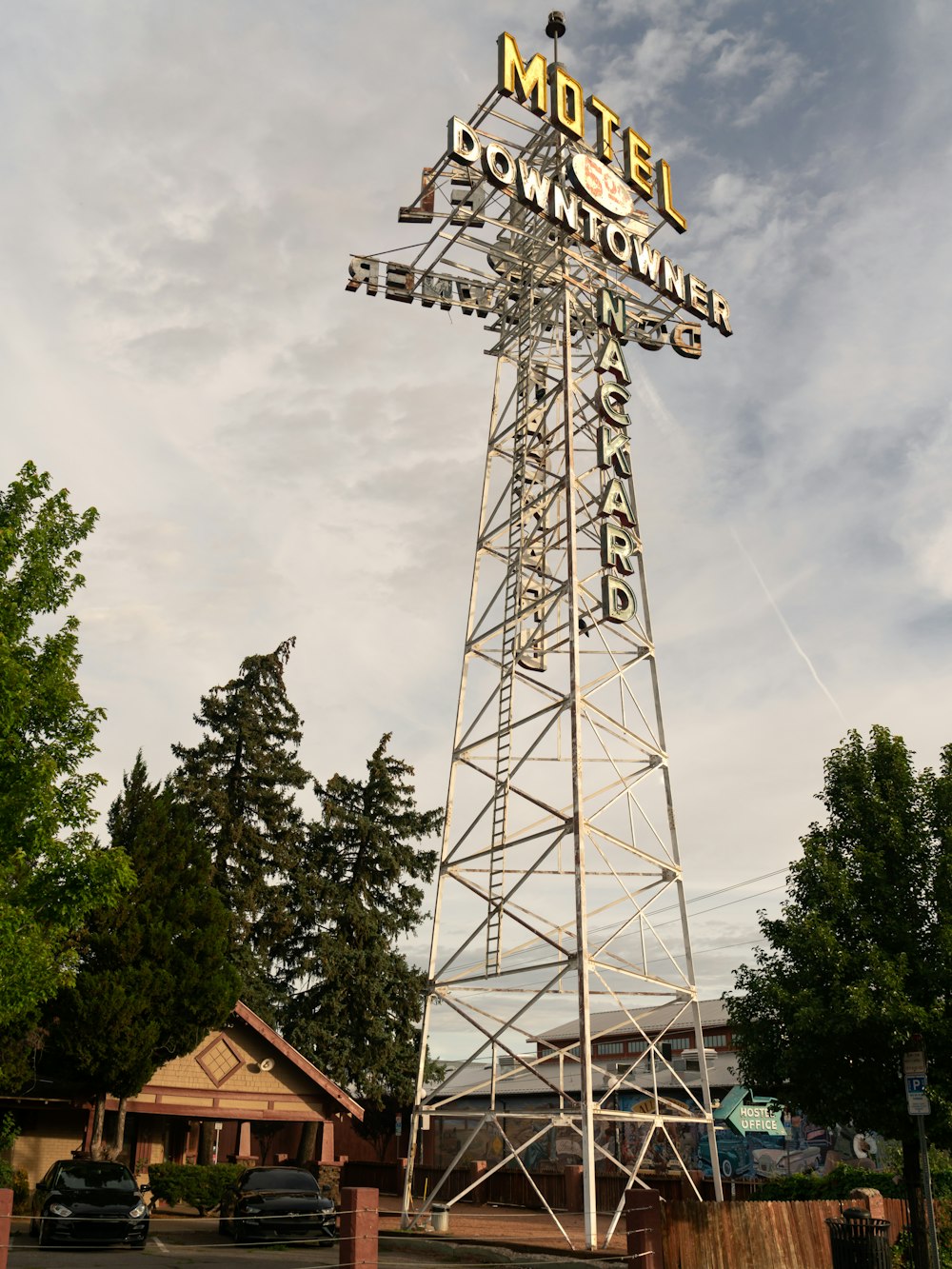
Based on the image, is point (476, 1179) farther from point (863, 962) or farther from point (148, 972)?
point (863, 962)

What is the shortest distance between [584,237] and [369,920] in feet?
86.8

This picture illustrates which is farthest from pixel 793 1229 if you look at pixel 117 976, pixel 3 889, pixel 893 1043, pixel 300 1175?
pixel 117 976

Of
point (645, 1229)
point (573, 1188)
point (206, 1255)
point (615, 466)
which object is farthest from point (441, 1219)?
point (615, 466)

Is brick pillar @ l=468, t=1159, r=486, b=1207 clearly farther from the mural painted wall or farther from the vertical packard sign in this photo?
the vertical packard sign

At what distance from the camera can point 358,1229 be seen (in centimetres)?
1109

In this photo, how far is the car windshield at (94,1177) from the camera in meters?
20.7

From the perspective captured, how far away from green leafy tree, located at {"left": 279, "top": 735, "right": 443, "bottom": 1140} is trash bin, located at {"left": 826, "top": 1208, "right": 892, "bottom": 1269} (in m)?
25.8

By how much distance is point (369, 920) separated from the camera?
139 feet

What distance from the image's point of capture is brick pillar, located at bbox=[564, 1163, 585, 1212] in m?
28.9

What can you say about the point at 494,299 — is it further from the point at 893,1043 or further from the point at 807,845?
the point at 893,1043

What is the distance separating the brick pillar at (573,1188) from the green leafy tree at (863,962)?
424 inches

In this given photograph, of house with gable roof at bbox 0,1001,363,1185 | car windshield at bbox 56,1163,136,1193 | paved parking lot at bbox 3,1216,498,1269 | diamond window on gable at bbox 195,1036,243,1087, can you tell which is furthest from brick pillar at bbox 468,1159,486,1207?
car windshield at bbox 56,1163,136,1193

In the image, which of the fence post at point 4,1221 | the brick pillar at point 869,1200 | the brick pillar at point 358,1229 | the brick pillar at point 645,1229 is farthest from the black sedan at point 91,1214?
the brick pillar at point 869,1200

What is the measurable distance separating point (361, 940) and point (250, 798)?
6.98 metres
